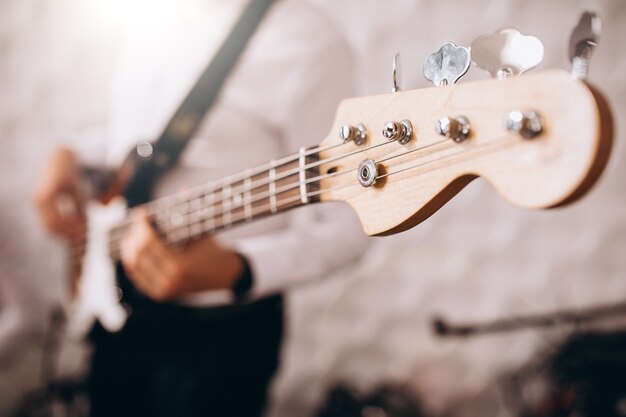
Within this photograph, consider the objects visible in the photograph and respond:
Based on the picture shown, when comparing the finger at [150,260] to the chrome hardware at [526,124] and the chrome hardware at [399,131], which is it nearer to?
the chrome hardware at [399,131]

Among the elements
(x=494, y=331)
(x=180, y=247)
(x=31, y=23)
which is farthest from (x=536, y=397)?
(x=31, y=23)

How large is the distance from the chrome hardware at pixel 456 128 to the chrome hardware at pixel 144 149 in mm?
705

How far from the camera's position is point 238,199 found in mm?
709

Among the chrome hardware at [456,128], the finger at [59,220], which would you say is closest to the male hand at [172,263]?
the finger at [59,220]

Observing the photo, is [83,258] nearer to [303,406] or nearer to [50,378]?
[50,378]

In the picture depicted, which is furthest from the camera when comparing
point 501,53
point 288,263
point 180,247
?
point 288,263

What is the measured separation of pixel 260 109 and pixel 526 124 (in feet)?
2.76

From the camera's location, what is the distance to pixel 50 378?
1421 mm

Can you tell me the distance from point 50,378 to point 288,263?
865 mm

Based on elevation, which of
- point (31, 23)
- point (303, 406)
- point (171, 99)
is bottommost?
point (303, 406)

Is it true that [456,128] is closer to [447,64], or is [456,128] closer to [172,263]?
[447,64]

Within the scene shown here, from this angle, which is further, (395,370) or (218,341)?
A: (395,370)

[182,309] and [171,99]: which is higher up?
[171,99]

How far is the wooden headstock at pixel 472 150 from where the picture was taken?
0.34 meters
